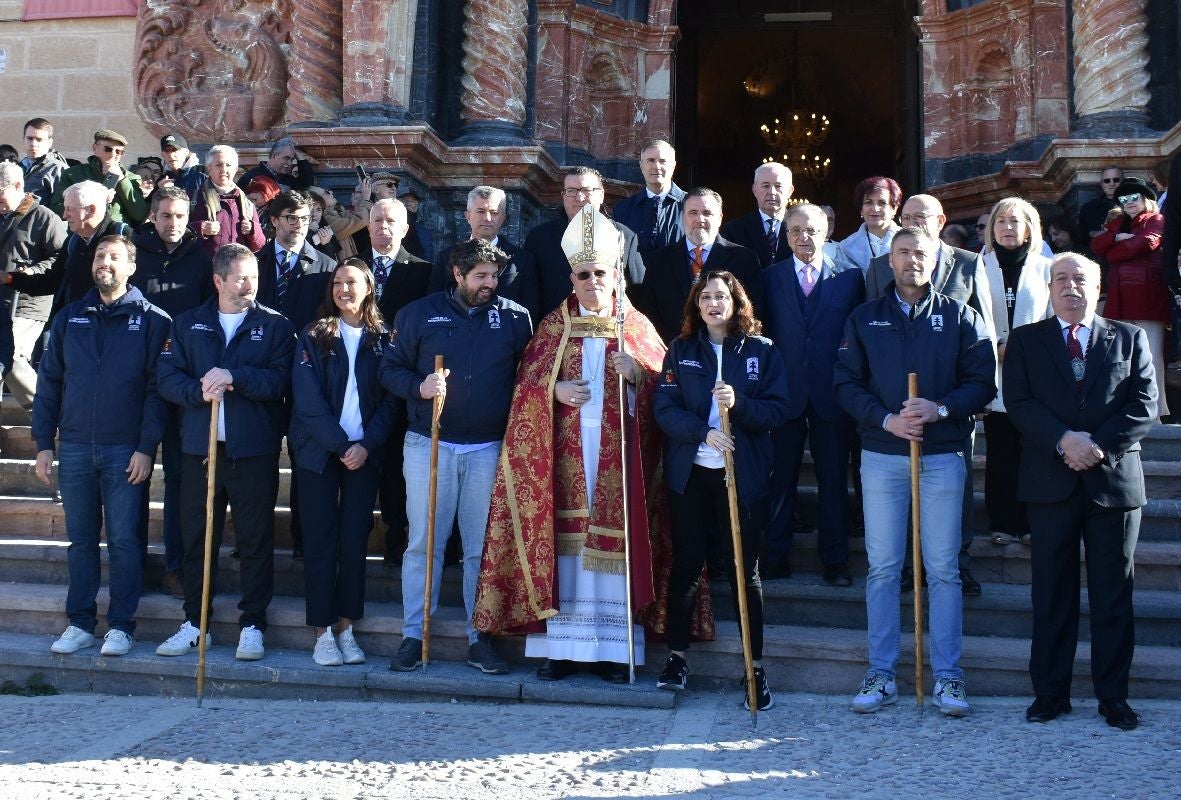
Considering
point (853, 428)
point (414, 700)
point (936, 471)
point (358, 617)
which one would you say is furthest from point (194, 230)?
point (936, 471)

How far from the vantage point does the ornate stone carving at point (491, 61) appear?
1043cm

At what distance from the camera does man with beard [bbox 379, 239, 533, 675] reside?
587cm

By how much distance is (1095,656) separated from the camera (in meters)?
5.14

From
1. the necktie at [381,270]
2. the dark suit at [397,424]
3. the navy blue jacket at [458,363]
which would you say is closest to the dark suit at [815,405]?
the navy blue jacket at [458,363]

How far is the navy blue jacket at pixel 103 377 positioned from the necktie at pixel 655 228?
2.65 metres

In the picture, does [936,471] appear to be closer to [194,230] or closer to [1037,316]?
[1037,316]

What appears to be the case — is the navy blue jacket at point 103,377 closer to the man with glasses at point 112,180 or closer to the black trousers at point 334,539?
the black trousers at point 334,539

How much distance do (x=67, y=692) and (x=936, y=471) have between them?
4074 mm

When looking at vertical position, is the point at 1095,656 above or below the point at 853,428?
below

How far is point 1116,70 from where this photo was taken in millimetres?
9625

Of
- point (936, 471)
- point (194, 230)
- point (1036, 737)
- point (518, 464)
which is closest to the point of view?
point (1036, 737)

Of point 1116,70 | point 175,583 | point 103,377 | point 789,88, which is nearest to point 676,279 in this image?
point 103,377

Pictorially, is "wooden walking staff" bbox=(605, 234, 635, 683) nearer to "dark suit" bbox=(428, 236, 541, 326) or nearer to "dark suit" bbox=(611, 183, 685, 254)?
"dark suit" bbox=(428, 236, 541, 326)

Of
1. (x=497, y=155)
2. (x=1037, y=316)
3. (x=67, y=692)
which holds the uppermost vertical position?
(x=497, y=155)
